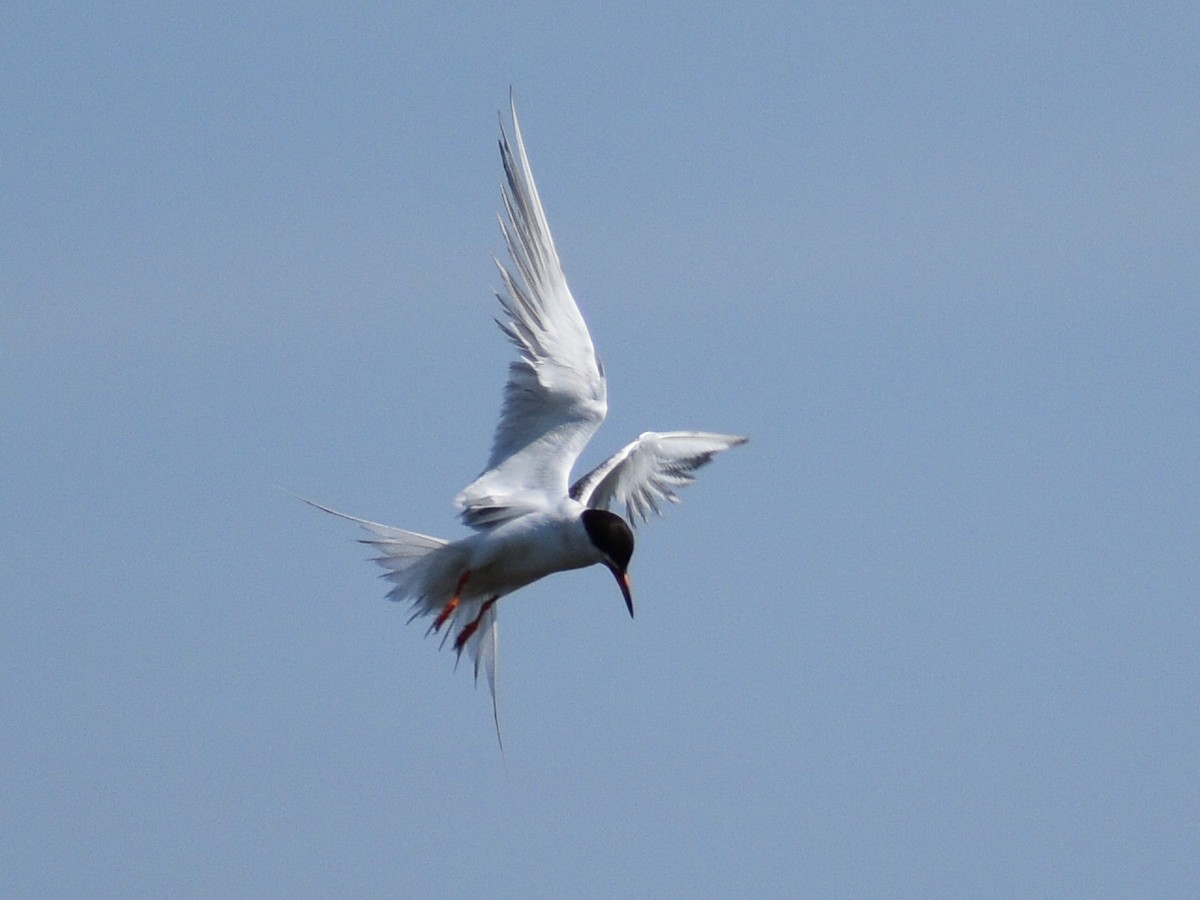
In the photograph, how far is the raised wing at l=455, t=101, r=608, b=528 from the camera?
41.6 feet

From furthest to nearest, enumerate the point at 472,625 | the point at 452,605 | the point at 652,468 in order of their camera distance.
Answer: the point at 652,468 → the point at 472,625 → the point at 452,605

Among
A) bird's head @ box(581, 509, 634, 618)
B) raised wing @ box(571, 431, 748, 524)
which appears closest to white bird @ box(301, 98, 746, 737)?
Result: bird's head @ box(581, 509, 634, 618)

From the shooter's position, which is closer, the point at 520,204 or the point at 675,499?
the point at 520,204

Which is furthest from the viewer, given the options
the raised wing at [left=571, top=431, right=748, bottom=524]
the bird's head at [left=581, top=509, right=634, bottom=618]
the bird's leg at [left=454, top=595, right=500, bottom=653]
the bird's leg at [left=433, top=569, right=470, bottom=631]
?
the raised wing at [left=571, top=431, right=748, bottom=524]

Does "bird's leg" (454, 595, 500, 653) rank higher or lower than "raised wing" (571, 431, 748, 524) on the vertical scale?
lower

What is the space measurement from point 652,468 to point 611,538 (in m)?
2.18

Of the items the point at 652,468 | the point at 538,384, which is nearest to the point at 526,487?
the point at 538,384

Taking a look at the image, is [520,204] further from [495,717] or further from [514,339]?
[495,717]

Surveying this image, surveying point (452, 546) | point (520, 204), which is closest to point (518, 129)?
point (520, 204)

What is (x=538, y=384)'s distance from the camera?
42.0 ft

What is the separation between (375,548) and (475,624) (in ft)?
2.92

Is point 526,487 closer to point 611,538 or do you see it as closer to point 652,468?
point 611,538

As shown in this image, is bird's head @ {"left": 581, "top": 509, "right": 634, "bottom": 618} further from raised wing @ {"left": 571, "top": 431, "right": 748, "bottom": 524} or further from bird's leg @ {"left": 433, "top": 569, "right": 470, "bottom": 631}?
raised wing @ {"left": 571, "top": 431, "right": 748, "bottom": 524}

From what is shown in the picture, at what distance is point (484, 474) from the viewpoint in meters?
12.8
